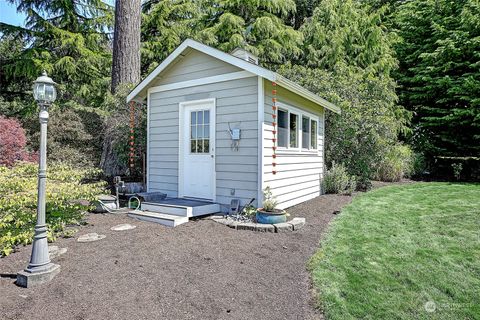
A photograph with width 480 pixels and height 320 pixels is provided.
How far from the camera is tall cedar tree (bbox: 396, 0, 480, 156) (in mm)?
12875

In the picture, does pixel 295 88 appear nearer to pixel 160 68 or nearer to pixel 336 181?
pixel 160 68

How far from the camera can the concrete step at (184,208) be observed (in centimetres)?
561

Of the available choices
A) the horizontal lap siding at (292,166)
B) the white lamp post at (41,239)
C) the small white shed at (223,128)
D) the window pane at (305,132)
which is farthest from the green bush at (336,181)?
the white lamp post at (41,239)

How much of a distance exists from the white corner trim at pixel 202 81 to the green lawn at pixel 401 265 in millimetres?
3281

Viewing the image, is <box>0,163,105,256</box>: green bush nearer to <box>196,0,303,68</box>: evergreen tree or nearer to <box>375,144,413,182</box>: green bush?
<box>196,0,303,68</box>: evergreen tree

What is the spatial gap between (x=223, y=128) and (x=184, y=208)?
5.77 ft

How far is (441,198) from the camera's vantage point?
7828 millimetres

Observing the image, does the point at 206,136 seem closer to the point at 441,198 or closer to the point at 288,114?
the point at 288,114

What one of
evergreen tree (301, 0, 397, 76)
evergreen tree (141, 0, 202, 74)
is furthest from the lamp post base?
evergreen tree (301, 0, 397, 76)

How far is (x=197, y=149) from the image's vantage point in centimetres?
668

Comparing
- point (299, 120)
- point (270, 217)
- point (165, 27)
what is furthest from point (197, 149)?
point (165, 27)

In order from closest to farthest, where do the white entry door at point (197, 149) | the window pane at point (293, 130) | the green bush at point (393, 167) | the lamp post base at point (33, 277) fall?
the lamp post base at point (33, 277) → the white entry door at point (197, 149) → the window pane at point (293, 130) → the green bush at point (393, 167)

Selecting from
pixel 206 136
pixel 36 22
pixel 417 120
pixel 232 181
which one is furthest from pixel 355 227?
pixel 36 22

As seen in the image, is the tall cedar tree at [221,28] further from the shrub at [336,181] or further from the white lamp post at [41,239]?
the white lamp post at [41,239]
